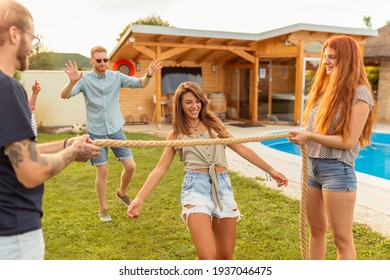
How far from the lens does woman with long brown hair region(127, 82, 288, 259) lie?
7.50ft

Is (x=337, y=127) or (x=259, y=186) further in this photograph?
(x=259, y=186)

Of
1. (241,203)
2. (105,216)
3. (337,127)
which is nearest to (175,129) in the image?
(337,127)

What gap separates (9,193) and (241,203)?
332cm

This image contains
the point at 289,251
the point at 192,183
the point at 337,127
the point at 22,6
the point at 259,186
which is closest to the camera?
the point at 22,6

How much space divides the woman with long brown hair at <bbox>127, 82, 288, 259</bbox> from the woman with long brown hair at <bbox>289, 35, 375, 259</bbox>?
0.34 m

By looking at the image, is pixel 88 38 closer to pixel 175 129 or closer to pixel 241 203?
pixel 241 203

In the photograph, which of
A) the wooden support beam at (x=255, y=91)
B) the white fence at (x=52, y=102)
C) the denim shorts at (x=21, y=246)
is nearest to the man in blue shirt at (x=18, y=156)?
the denim shorts at (x=21, y=246)

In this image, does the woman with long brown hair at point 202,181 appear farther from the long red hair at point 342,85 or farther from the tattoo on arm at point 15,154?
the tattoo on arm at point 15,154

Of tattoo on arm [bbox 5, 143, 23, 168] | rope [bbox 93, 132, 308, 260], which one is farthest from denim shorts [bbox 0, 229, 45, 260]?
rope [bbox 93, 132, 308, 260]

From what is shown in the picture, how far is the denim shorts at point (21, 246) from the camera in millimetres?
1439

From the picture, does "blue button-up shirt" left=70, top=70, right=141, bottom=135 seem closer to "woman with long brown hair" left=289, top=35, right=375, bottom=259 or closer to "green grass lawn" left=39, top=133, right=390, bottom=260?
"green grass lawn" left=39, top=133, right=390, bottom=260

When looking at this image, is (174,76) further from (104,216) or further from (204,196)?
(204,196)

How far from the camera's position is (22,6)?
4.68 ft

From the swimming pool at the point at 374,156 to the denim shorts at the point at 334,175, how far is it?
5522 mm
